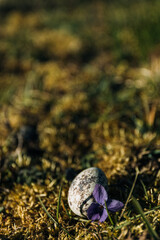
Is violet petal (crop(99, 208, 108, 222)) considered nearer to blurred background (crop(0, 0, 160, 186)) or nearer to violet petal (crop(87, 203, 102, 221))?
violet petal (crop(87, 203, 102, 221))

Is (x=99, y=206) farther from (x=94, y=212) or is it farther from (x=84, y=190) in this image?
(x=84, y=190)

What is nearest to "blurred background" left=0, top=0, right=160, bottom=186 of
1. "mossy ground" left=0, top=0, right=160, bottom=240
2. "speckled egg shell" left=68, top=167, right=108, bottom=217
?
"mossy ground" left=0, top=0, right=160, bottom=240

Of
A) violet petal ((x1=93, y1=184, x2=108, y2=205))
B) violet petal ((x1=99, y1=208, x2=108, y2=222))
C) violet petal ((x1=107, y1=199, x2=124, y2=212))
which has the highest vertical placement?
violet petal ((x1=93, y1=184, x2=108, y2=205))

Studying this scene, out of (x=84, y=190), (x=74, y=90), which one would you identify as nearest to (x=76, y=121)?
(x=74, y=90)

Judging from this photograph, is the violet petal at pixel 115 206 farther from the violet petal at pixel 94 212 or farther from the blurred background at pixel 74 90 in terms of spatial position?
the blurred background at pixel 74 90

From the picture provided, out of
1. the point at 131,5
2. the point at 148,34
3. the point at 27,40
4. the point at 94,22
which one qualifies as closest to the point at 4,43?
the point at 27,40

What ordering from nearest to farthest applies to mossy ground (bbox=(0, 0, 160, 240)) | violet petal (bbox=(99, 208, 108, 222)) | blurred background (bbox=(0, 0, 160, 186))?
violet petal (bbox=(99, 208, 108, 222)), mossy ground (bbox=(0, 0, 160, 240)), blurred background (bbox=(0, 0, 160, 186))

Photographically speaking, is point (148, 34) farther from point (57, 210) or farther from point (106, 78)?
point (57, 210)
